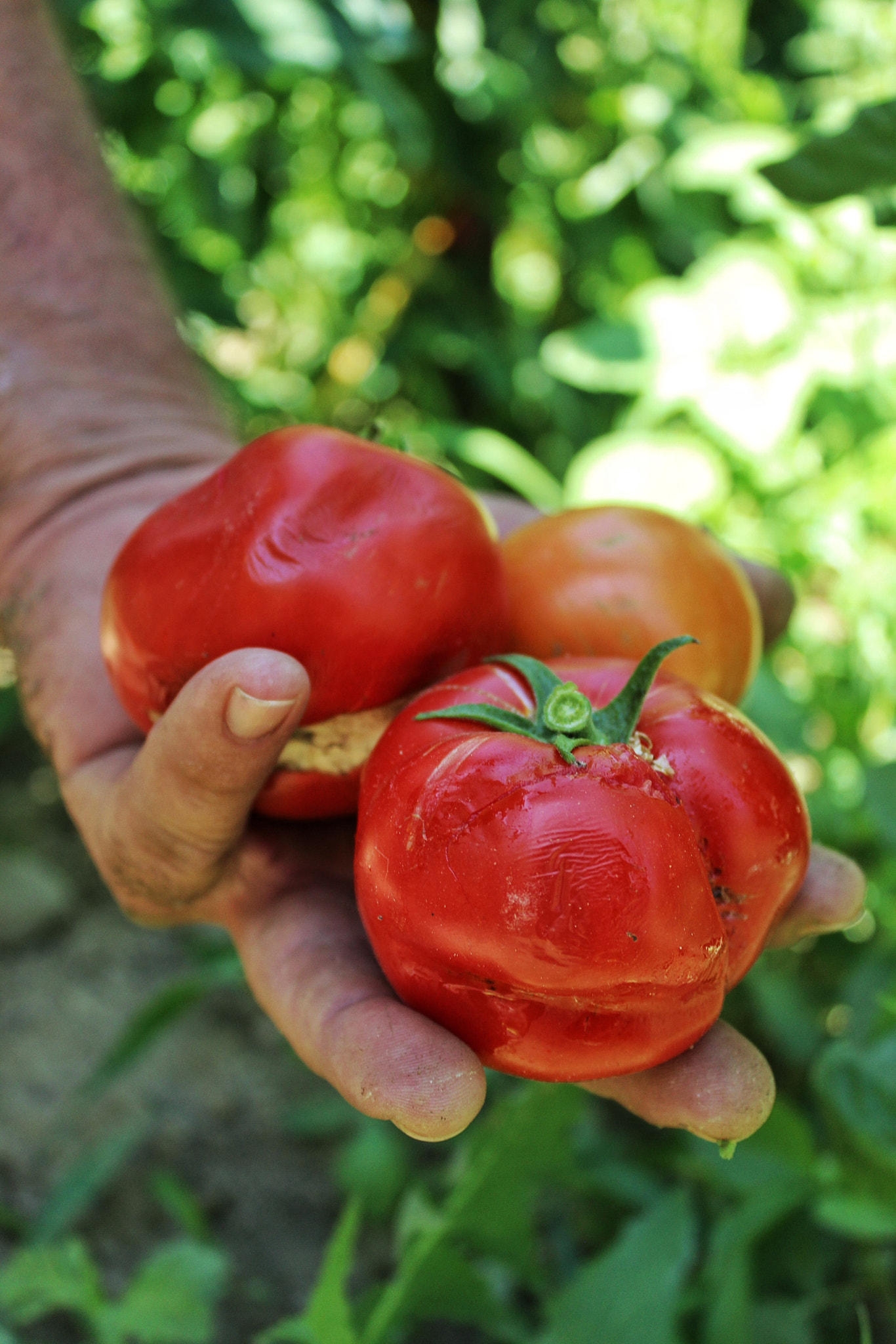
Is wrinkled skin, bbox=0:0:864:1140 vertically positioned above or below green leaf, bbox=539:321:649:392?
above

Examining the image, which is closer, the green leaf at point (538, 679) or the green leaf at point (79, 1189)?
the green leaf at point (538, 679)

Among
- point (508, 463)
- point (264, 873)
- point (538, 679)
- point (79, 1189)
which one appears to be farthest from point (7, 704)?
point (538, 679)

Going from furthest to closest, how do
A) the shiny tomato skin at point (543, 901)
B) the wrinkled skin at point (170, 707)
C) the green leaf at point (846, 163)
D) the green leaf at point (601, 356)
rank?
the green leaf at point (601, 356) → the green leaf at point (846, 163) → the wrinkled skin at point (170, 707) → the shiny tomato skin at point (543, 901)

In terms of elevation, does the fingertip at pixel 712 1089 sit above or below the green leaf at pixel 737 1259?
above

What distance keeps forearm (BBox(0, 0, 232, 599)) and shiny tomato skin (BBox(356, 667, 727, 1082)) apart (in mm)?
787

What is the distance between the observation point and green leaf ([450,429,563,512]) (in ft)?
7.59

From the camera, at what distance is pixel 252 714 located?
856mm

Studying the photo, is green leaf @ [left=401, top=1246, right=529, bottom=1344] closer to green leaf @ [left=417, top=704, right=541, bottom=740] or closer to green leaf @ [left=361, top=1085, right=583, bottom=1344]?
green leaf @ [left=361, top=1085, right=583, bottom=1344]

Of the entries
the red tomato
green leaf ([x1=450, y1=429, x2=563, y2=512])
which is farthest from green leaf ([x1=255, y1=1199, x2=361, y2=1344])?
green leaf ([x1=450, y1=429, x2=563, y2=512])

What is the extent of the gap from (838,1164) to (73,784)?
958 mm

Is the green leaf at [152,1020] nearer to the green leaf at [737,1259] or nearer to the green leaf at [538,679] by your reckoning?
the green leaf at [737,1259]

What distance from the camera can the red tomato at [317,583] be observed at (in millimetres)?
944

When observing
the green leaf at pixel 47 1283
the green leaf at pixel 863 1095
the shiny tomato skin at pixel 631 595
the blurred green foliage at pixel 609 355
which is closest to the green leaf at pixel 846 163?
the blurred green foliage at pixel 609 355

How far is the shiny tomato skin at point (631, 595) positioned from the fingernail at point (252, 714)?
0.32 metres
